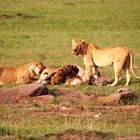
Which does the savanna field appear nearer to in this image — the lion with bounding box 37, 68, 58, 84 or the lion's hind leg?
the lion's hind leg

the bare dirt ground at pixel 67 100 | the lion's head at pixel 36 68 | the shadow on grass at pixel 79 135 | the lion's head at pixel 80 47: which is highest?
the lion's head at pixel 80 47

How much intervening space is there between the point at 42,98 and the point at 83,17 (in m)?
22.5

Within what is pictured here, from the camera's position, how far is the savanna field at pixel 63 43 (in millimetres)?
8555

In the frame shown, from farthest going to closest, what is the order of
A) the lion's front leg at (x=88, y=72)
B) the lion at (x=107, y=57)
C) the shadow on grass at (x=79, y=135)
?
the lion at (x=107, y=57), the lion's front leg at (x=88, y=72), the shadow on grass at (x=79, y=135)

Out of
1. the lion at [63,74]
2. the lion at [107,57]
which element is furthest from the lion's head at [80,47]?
the lion at [63,74]

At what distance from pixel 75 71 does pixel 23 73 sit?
4.12 ft

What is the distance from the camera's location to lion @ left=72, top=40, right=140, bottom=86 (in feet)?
47.9

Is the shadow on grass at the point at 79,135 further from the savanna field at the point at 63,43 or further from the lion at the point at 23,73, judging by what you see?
the lion at the point at 23,73

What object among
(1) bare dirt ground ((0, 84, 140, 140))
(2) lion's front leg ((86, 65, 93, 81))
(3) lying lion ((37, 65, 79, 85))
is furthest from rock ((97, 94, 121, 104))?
(2) lion's front leg ((86, 65, 93, 81))

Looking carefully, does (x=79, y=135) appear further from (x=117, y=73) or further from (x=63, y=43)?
(x=63, y=43)

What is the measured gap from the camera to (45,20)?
31734 mm

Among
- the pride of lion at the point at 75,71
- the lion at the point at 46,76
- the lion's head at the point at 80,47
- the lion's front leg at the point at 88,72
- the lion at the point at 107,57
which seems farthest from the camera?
the lion's head at the point at 80,47

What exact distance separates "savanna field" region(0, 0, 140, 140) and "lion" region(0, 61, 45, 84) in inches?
29.9

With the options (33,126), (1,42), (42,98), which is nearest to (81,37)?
(1,42)
